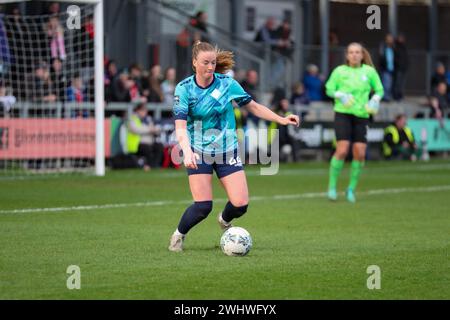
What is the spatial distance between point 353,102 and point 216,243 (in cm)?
585

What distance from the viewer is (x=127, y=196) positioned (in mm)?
16562

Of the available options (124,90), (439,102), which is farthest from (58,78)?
(439,102)

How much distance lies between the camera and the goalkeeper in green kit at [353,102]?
16.2 m

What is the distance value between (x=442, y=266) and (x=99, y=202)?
279 inches

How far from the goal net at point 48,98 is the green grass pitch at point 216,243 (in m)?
1.75

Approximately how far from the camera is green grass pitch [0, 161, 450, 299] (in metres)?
8.19

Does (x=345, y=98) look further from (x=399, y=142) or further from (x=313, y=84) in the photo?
(x=313, y=84)

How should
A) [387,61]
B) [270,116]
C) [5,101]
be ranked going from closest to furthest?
[270,116]
[5,101]
[387,61]

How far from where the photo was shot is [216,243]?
11.0m

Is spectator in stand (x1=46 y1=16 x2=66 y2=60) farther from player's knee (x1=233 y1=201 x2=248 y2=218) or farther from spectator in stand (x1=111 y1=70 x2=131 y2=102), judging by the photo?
player's knee (x1=233 y1=201 x2=248 y2=218)

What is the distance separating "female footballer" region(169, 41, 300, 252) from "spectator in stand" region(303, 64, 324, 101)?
18.6 meters

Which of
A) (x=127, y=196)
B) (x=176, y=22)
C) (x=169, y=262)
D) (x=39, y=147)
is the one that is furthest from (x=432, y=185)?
(x=169, y=262)

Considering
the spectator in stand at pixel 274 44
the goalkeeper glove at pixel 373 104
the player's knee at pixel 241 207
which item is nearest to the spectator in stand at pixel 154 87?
the spectator in stand at pixel 274 44

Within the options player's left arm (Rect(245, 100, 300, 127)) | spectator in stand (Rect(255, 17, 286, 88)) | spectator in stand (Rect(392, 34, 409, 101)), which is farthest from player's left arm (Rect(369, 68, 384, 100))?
spectator in stand (Rect(392, 34, 409, 101))
